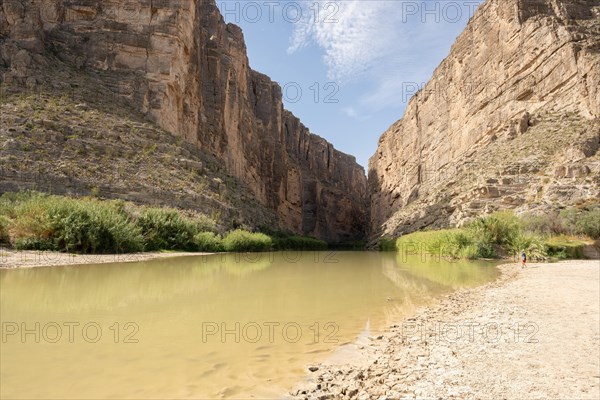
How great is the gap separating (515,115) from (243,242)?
27895mm

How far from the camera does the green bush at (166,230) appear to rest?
2005 cm

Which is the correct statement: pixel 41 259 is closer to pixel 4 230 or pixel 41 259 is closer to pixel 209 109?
pixel 4 230

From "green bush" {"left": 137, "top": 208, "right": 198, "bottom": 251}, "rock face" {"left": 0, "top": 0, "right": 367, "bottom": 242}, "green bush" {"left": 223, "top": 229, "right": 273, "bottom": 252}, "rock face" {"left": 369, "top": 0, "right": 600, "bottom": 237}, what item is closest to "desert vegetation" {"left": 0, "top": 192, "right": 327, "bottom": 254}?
"green bush" {"left": 137, "top": 208, "right": 198, "bottom": 251}

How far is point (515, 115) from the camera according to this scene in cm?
3441

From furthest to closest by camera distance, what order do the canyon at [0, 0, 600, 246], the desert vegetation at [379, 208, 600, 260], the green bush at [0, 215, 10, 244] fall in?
1. the canyon at [0, 0, 600, 246]
2. the desert vegetation at [379, 208, 600, 260]
3. the green bush at [0, 215, 10, 244]

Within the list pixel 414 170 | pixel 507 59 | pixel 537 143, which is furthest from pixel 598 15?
pixel 414 170

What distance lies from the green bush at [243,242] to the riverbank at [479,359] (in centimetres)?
1908

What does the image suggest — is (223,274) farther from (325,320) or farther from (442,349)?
(442,349)

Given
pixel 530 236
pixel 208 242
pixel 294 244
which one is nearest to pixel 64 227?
pixel 208 242

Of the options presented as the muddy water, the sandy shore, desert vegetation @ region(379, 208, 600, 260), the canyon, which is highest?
the canyon

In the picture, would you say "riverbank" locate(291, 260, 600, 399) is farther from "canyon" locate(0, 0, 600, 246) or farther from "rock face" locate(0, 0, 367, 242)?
"rock face" locate(0, 0, 367, 242)

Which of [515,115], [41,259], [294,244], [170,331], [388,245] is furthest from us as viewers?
[388,245]

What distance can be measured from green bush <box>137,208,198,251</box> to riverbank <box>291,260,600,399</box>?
55.6ft

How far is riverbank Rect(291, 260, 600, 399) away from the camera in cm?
307
